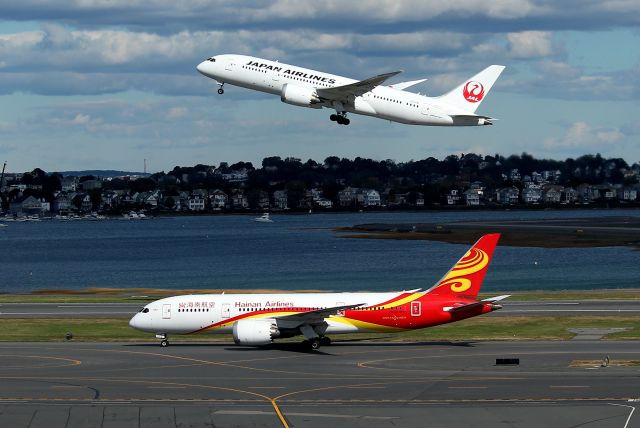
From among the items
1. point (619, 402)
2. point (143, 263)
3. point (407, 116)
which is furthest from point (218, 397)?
point (143, 263)

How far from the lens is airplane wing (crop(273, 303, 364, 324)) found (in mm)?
58719

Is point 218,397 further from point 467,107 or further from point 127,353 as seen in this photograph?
point 467,107

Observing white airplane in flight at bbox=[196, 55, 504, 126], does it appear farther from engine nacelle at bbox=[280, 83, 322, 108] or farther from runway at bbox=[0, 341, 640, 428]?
runway at bbox=[0, 341, 640, 428]

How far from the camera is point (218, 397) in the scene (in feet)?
148

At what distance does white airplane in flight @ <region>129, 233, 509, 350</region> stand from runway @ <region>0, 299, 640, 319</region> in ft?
51.3

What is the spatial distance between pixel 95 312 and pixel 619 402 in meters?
46.4

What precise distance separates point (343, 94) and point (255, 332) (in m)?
20.7

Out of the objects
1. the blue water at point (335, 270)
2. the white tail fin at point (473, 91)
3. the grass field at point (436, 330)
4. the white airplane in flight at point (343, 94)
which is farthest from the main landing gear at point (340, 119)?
the blue water at point (335, 270)

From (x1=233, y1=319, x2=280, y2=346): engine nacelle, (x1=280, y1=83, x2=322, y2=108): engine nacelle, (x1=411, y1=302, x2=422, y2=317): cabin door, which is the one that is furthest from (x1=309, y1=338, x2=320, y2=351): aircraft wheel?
(x1=280, y1=83, x2=322, y2=108): engine nacelle

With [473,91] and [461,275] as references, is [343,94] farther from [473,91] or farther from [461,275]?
[461,275]

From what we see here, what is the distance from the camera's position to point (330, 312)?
193ft

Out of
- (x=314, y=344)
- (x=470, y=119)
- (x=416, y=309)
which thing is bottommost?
(x=314, y=344)

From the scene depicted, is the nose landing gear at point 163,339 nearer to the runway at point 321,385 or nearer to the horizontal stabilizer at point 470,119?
the runway at point 321,385

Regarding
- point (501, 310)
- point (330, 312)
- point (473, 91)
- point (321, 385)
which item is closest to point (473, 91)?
point (473, 91)
